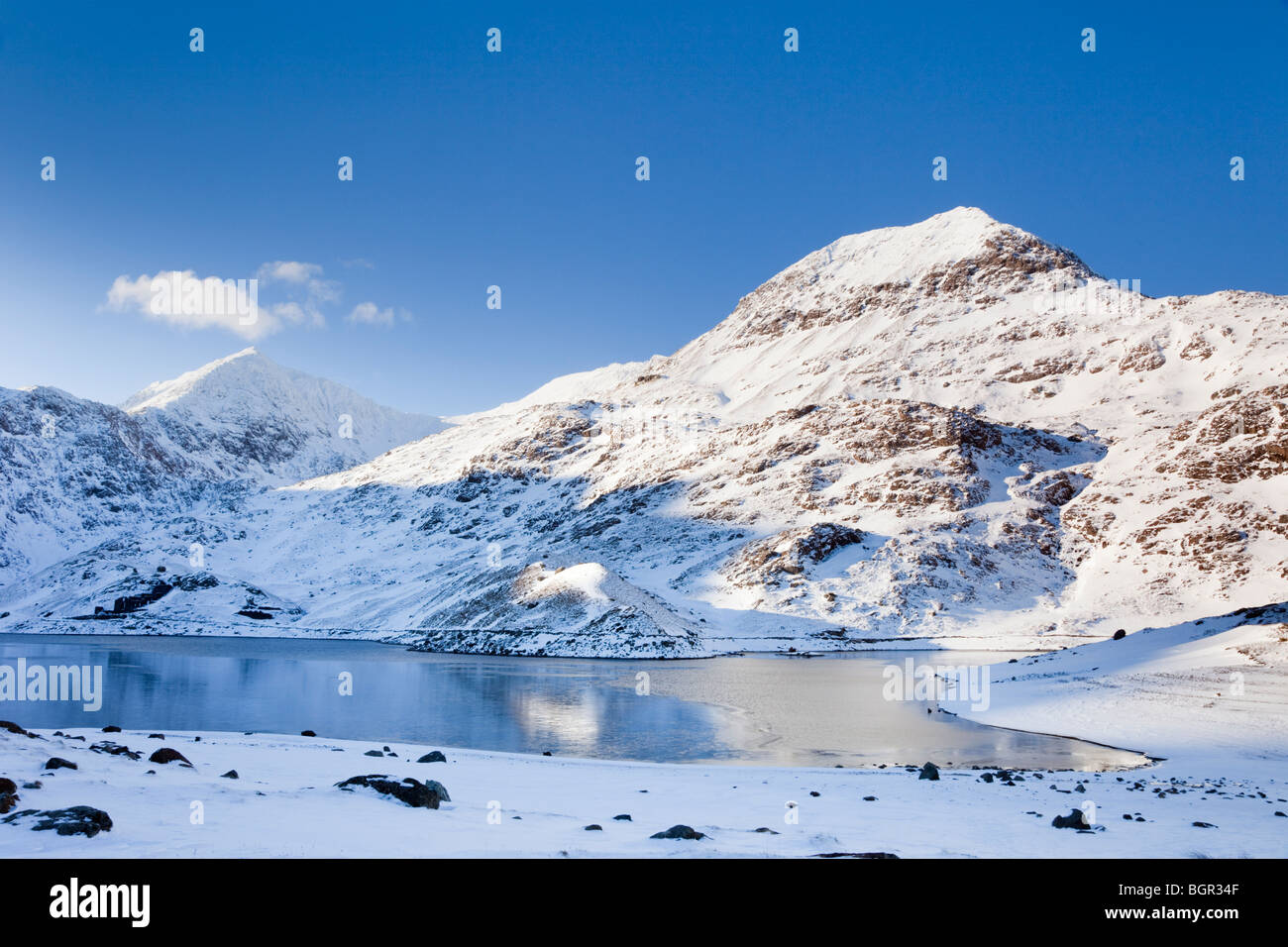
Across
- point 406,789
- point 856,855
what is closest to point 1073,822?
point 856,855

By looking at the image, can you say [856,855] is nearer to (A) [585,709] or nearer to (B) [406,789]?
(B) [406,789]

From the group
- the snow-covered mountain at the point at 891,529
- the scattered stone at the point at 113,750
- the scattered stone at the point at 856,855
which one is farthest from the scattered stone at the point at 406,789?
Answer: the snow-covered mountain at the point at 891,529

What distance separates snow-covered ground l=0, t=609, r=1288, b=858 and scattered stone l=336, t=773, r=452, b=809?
0.36 meters

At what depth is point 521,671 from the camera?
2781 inches

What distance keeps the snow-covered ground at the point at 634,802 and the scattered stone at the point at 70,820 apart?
22 cm

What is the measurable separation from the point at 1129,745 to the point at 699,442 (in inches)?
5935

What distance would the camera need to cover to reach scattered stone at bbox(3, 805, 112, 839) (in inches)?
435

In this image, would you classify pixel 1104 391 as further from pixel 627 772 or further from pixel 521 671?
pixel 627 772

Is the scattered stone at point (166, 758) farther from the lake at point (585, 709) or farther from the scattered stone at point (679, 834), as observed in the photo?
the lake at point (585, 709)

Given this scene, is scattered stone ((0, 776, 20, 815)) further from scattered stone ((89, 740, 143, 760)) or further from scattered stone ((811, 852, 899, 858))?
scattered stone ((811, 852, 899, 858))

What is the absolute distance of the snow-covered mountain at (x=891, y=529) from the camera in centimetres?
10162

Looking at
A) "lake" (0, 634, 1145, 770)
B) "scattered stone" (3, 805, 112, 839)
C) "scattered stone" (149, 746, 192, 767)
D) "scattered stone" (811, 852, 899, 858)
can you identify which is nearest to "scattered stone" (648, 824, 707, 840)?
"scattered stone" (811, 852, 899, 858)

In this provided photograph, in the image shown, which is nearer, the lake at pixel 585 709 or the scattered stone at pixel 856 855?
the scattered stone at pixel 856 855
